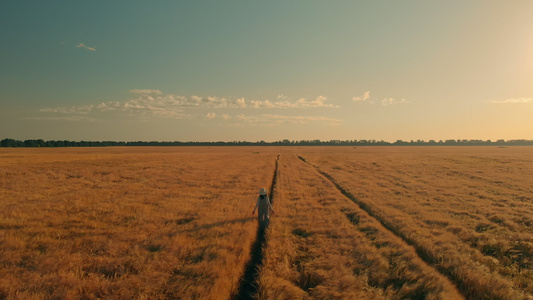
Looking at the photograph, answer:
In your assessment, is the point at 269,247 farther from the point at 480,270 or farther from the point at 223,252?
the point at 480,270

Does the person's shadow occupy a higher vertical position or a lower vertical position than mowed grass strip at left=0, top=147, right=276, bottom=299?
lower

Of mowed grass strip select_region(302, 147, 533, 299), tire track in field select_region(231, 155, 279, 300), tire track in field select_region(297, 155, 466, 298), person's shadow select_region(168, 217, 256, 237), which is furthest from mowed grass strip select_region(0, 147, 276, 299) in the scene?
mowed grass strip select_region(302, 147, 533, 299)

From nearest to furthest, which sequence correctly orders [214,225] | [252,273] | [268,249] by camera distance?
1. [252,273]
2. [268,249]
3. [214,225]

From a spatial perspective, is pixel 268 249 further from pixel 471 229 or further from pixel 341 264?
pixel 471 229

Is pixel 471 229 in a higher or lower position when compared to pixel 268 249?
lower

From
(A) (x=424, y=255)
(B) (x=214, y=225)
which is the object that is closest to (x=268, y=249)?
(B) (x=214, y=225)

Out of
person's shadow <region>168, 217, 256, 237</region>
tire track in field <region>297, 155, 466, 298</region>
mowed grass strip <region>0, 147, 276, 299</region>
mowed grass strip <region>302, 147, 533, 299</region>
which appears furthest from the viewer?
person's shadow <region>168, 217, 256, 237</region>

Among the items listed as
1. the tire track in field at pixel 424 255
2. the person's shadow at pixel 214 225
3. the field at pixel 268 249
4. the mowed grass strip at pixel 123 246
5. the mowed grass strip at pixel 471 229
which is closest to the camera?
the mowed grass strip at pixel 123 246

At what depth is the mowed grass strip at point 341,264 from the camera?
6.53m

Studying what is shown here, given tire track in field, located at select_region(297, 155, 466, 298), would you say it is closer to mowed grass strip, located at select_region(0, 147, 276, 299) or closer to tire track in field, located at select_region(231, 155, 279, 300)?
tire track in field, located at select_region(231, 155, 279, 300)

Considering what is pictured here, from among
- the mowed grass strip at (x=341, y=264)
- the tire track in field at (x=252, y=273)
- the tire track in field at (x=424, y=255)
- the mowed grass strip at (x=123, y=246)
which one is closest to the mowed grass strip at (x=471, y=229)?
the tire track in field at (x=424, y=255)

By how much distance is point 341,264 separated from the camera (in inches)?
310

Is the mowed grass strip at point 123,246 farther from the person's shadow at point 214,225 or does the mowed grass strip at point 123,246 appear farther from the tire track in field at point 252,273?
the tire track in field at point 252,273

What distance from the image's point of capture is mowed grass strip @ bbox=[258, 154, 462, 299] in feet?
21.4
